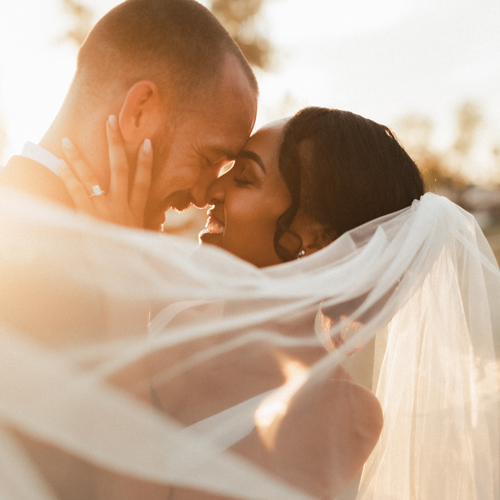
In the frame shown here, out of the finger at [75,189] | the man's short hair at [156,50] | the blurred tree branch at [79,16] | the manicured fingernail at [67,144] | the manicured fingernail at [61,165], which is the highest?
the blurred tree branch at [79,16]

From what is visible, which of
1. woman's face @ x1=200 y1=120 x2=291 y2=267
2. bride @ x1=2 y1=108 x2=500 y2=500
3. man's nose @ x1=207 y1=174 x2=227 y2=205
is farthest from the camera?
man's nose @ x1=207 y1=174 x2=227 y2=205

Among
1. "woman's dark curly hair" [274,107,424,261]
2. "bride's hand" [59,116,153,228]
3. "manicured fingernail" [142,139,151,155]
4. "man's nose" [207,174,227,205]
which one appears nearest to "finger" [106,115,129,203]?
"bride's hand" [59,116,153,228]

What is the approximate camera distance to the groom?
199 cm

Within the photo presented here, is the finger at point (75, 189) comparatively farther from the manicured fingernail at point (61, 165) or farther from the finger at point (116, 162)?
the finger at point (116, 162)

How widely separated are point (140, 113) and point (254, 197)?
65 cm

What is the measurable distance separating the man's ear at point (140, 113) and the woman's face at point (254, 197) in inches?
17.9

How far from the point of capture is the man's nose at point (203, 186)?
2.32 meters

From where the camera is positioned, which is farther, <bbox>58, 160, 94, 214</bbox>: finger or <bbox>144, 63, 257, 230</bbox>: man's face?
<bbox>144, 63, 257, 230</bbox>: man's face

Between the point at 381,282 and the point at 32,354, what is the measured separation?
1.27m

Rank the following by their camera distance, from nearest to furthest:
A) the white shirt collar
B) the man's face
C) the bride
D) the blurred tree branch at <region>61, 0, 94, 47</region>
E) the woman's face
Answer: the bride < the white shirt collar < the man's face < the woman's face < the blurred tree branch at <region>61, 0, 94, 47</region>

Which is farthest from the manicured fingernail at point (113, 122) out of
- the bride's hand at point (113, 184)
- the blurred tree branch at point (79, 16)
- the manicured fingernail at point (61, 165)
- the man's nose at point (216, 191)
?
the blurred tree branch at point (79, 16)

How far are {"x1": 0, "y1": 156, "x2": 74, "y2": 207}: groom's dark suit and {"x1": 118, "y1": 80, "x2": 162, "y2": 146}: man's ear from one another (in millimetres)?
369

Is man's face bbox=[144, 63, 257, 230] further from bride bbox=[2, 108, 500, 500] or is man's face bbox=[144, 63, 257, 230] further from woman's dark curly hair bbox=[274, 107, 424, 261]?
woman's dark curly hair bbox=[274, 107, 424, 261]

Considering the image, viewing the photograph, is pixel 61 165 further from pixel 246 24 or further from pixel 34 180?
pixel 246 24
